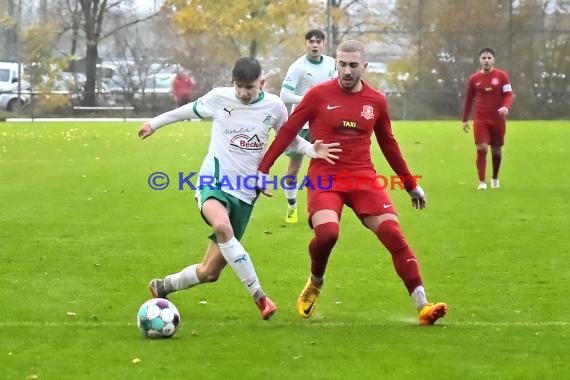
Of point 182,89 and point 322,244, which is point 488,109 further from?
point 182,89

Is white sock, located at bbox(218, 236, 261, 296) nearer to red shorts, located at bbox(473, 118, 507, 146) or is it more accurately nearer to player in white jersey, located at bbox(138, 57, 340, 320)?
player in white jersey, located at bbox(138, 57, 340, 320)

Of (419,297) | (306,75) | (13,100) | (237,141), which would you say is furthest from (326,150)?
(13,100)

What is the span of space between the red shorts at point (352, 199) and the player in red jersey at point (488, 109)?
10.4 metres

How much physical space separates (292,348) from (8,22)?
159ft

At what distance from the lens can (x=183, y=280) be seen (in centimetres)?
865

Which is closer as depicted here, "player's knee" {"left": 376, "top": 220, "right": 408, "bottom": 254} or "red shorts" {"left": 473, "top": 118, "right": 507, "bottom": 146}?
"player's knee" {"left": 376, "top": 220, "right": 408, "bottom": 254}

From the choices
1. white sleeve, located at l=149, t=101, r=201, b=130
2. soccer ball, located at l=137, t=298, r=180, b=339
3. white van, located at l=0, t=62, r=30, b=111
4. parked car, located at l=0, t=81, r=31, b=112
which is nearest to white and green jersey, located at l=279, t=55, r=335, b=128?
white sleeve, located at l=149, t=101, r=201, b=130

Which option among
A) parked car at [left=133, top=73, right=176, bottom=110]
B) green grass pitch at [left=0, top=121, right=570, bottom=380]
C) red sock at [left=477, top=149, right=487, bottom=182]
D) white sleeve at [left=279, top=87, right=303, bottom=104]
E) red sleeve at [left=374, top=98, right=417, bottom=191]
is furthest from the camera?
parked car at [left=133, top=73, right=176, bottom=110]

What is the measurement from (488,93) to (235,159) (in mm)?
10880

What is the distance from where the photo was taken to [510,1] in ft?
158

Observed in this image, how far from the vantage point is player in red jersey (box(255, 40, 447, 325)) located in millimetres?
8117

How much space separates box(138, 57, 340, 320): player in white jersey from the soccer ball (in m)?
0.68

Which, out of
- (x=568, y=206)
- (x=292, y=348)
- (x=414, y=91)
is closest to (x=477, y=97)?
(x=568, y=206)

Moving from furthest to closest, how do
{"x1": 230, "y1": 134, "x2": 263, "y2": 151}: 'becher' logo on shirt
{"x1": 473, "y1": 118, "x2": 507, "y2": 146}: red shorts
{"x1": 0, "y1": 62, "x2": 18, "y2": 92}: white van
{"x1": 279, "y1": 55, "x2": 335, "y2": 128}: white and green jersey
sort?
{"x1": 0, "y1": 62, "x2": 18, "y2": 92}: white van, {"x1": 473, "y1": 118, "x2": 507, "y2": 146}: red shorts, {"x1": 279, "y1": 55, "x2": 335, "y2": 128}: white and green jersey, {"x1": 230, "y1": 134, "x2": 263, "y2": 151}: 'becher' logo on shirt
